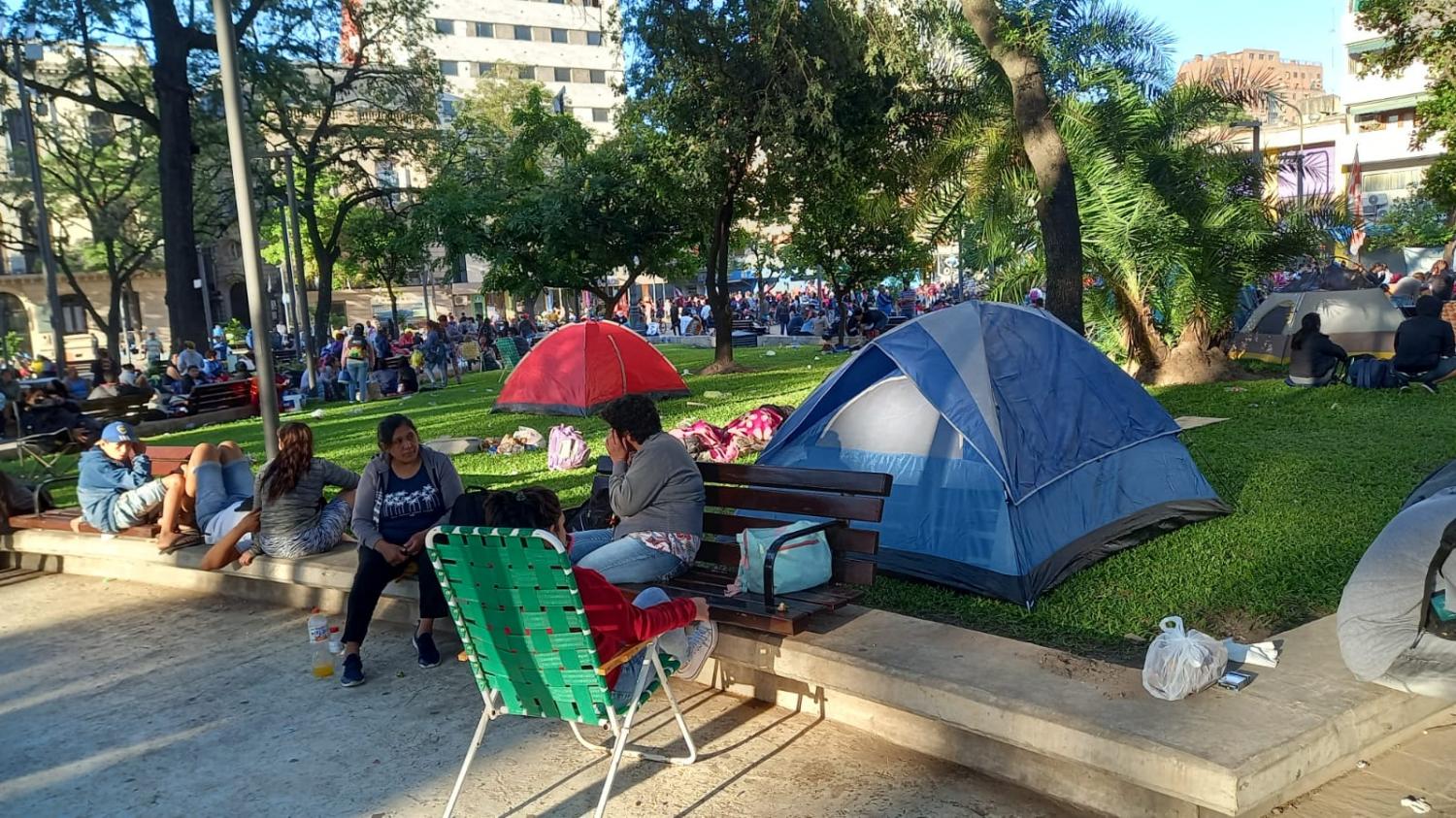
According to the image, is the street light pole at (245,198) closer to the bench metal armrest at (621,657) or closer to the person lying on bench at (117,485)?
the person lying on bench at (117,485)

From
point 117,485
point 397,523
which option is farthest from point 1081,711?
point 117,485

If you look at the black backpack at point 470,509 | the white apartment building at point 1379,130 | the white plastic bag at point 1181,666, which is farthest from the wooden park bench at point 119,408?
the white apartment building at point 1379,130

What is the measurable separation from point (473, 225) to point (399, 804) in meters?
17.6

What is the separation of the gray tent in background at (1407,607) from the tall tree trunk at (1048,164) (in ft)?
21.0

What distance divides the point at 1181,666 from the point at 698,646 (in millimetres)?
1836

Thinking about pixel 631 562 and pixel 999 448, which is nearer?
pixel 631 562

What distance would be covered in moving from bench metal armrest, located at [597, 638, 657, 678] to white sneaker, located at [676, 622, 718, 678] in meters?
0.53

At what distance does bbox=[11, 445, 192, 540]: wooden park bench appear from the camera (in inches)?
280

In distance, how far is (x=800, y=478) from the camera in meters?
4.96

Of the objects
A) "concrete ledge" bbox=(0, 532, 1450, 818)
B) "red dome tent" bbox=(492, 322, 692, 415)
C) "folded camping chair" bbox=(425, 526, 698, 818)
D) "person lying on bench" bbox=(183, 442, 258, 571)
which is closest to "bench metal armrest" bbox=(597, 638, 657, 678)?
"folded camping chair" bbox=(425, 526, 698, 818)

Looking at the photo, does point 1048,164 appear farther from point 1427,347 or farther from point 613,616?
point 613,616

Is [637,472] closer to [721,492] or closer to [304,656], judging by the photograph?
[721,492]

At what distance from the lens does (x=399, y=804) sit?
3.83 meters

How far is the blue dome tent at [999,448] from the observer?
5570mm
